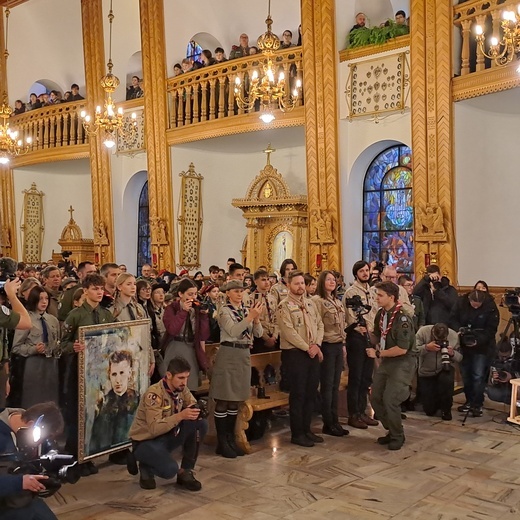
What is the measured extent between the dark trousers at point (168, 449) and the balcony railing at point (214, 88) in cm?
927

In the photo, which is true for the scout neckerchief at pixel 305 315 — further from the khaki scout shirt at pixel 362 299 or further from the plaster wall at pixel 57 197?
the plaster wall at pixel 57 197

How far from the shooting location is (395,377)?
6.67 metres

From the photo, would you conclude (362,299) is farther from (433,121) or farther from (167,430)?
(433,121)

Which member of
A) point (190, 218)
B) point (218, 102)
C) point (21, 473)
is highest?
point (218, 102)

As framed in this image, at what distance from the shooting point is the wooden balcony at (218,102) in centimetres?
1374

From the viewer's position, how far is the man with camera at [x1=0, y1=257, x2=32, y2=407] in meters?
4.88

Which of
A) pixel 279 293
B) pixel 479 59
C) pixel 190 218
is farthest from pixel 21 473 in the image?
pixel 190 218

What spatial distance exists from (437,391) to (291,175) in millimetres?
8745

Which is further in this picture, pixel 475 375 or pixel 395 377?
pixel 475 375

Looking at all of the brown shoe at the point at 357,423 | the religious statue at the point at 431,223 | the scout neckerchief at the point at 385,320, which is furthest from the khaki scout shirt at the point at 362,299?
the religious statue at the point at 431,223

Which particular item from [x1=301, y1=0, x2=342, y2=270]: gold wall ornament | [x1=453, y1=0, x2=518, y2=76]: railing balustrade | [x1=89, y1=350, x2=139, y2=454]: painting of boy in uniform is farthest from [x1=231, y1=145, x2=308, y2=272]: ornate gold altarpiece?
[x1=89, y1=350, x2=139, y2=454]: painting of boy in uniform

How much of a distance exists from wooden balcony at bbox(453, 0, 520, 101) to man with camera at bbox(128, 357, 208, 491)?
7665mm

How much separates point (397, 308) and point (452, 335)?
192 cm

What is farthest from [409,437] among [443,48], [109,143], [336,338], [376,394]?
[109,143]
